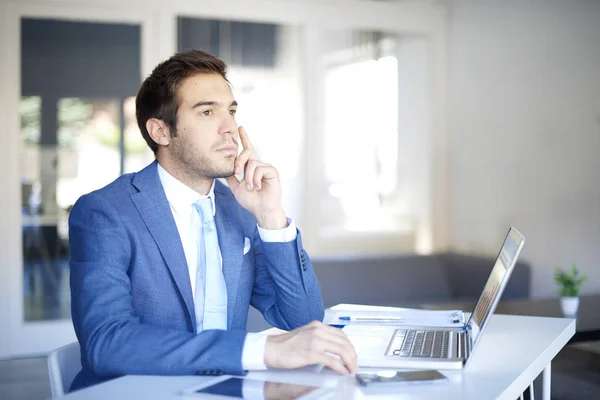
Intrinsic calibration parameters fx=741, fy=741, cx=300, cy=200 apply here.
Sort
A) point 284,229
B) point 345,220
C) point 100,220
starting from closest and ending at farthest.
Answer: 1. point 100,220
2. point 284,229
3. point 345,220

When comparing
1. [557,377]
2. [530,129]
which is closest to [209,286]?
[557,377]

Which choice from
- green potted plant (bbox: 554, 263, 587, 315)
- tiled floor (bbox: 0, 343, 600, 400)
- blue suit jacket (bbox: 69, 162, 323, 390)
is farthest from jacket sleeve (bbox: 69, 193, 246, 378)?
green potted plant (bbox: 554, 263, 587, 315)

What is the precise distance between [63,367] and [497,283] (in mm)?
1024

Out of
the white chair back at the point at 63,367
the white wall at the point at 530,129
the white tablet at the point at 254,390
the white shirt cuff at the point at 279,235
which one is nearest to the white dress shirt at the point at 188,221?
the white shirt cuff at the point at 279,235

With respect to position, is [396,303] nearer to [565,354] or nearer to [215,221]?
[565,354]

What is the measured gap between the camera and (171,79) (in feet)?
6.97

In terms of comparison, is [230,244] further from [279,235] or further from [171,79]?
[171,79]

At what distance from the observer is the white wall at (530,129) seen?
5645mm

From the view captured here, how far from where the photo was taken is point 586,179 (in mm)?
5684

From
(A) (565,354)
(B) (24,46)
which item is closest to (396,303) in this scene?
(A) (565,354)

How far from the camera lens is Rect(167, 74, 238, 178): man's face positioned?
6.77ft

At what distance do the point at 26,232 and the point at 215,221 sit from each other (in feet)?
12.4

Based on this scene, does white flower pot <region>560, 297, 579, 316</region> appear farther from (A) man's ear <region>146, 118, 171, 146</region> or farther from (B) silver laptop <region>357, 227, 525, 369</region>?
(A) man's ear <region>146, 118, 171, 146</region>

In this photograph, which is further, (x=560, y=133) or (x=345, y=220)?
(x=345, y=220)
